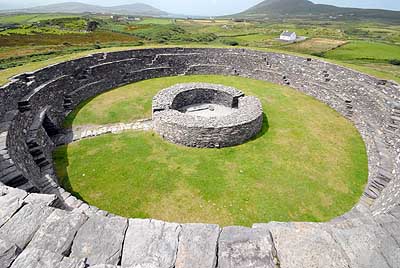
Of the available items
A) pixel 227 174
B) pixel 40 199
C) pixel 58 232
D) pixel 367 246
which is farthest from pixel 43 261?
pixel 227 174

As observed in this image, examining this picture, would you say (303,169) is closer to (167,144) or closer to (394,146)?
(394,146)

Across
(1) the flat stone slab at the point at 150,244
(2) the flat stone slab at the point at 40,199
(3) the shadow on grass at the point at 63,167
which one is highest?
(1) the flat stone slab at the point at 150,244

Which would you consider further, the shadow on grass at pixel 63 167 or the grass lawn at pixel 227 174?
the shadow on grass at pixel 63 167

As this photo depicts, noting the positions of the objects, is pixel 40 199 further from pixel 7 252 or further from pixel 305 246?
pixel 305 246

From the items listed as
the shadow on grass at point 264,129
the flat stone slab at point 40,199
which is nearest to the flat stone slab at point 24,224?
the flat stone slab at point 40,199

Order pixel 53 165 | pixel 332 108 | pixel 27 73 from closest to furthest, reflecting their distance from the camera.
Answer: pixel 53 165
pixel 27 73
pixel 332 108

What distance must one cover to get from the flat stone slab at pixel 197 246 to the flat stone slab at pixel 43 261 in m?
1.59

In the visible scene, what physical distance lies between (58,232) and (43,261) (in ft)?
3.08

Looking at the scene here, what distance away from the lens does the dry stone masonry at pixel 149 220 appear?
4.29 m

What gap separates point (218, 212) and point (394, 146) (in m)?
9.31

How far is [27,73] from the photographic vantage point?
16156 millimetres

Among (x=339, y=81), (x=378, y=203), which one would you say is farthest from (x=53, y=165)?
(x=339, y=81)

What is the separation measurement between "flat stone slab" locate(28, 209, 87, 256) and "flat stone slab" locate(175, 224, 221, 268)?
1993 millimetres

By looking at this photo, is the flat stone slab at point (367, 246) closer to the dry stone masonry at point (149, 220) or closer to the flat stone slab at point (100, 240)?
the dry stone masonry at point (149, 220)
